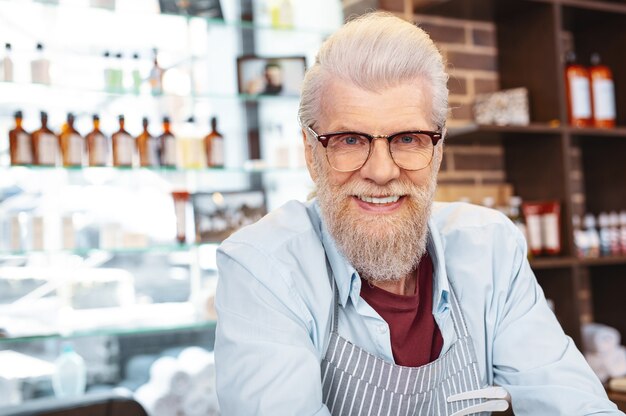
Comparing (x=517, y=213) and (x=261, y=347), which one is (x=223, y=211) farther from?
(x=261, y=347)

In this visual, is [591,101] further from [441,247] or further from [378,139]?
[378,139]

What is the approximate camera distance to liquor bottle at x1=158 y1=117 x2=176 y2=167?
114 inches

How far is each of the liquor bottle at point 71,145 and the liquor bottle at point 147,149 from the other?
0.21 m

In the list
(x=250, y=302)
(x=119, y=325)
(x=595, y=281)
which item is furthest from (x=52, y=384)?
(x=595, y=281)

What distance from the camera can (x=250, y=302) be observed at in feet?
4.58

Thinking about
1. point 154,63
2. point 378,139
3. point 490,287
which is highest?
point 154,63

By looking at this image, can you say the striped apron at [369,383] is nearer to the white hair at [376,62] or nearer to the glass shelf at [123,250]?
the white hair at [376,62]

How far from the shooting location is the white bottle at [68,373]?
2.80 metres

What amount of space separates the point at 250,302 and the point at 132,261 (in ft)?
5.39

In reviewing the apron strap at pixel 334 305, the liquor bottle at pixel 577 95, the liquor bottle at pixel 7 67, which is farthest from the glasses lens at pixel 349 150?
the liquor bottle at pixel 577 95

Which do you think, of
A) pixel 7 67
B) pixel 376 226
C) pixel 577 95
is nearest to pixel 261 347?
pixel 376 226

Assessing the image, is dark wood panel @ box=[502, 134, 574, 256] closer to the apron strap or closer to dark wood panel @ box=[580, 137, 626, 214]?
dark wood panel @ box=[580, 137, 626, 214]

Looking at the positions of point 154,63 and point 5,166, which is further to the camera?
point 154,63

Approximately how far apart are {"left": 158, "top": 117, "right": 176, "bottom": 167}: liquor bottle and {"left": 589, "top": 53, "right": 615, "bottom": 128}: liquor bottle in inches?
68.4
